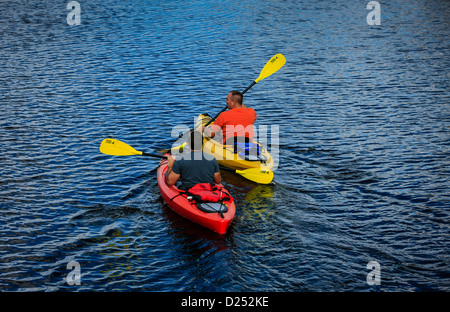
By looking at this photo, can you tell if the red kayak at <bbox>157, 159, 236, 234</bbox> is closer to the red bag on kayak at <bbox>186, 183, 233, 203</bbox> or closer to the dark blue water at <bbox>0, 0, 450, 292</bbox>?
the red bag on kayak at <bbox>186, 183, 233, 203</bbox>

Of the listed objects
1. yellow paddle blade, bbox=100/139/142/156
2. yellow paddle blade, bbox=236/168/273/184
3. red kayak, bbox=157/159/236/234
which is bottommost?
red kayak, bbox=157/159/236/234

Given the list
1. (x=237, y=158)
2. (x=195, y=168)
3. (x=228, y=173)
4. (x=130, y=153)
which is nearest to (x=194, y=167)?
(x=195, y=168)

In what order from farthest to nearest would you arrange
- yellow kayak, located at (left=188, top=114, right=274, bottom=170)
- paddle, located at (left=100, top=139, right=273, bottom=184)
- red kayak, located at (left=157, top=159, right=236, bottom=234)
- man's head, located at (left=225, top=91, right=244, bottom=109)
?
man's head, located at (left=225, top=91, right=244, bottom=109)
yellow kayak, located at (left=188, top=114, right=274, bottom=170)
paddle, located at (left=100, top=139, right=273, bottom=184)
red kayak, located at (left=157, top=159, right=236, bottom=234)

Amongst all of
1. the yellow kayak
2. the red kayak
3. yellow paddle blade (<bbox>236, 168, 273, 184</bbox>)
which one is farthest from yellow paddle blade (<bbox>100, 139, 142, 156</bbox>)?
yellow paddle blade (<bbox>236, 168, 273, 184</bbox>)

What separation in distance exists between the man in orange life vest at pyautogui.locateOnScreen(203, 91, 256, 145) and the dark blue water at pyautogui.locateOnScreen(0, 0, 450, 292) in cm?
99

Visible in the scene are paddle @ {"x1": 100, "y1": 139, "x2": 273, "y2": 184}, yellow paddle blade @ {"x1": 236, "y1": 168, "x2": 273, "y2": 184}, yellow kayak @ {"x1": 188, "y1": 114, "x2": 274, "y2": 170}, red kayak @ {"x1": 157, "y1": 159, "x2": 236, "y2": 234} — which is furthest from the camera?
yellow kayak @ {"x1": 188, "y1": 114, "x2": 274, "y2": 170}

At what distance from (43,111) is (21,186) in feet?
18.1

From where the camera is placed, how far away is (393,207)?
1067 centimetres

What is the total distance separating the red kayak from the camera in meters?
9.47

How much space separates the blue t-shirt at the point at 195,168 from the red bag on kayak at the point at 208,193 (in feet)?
0.40

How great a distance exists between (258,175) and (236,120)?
1.48 m

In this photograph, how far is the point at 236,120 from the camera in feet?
40.4

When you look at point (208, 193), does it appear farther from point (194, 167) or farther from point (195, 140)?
point (195, 140)

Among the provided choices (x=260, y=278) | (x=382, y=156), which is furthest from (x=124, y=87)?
Answer: (x=260, y=278)
